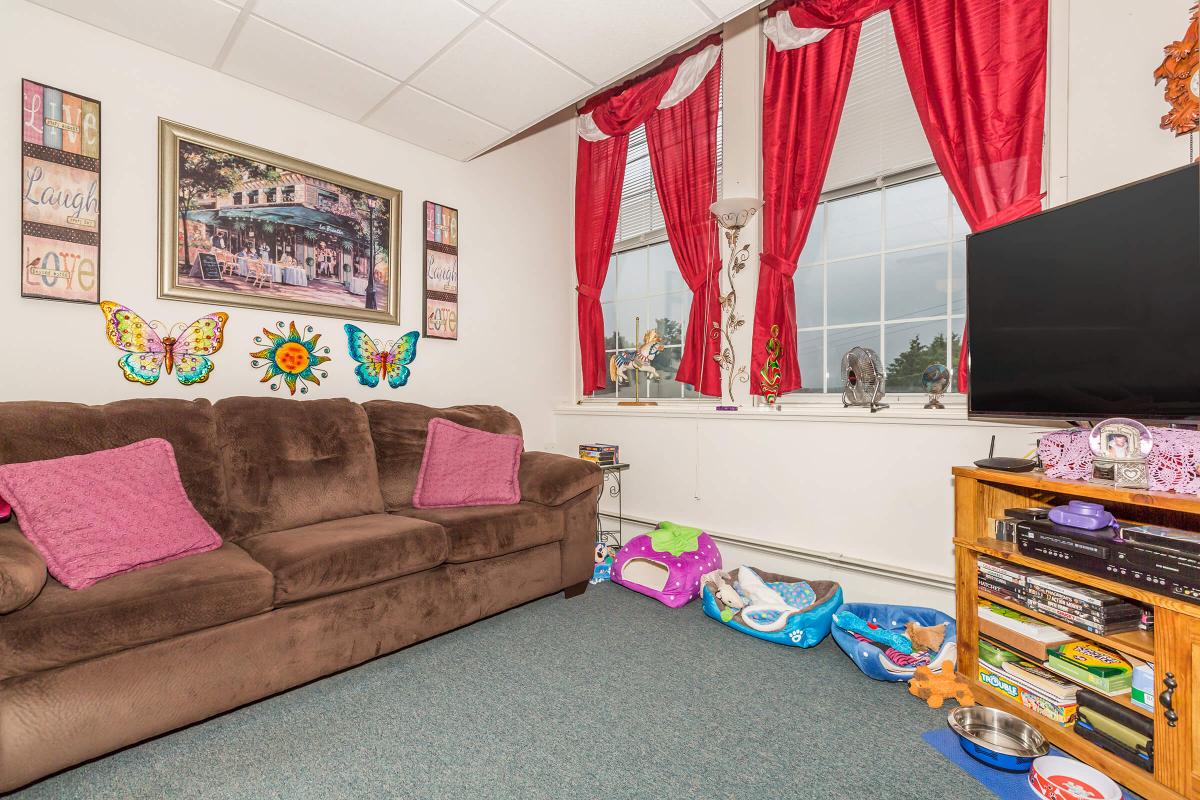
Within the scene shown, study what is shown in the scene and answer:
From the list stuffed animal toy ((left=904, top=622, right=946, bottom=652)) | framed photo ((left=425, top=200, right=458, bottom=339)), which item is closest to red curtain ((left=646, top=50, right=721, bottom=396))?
framed photo ((left=425, top=200, right=458, bottom=339))

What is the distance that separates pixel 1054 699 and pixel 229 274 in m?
3.60

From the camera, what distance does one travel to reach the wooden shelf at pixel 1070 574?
1.31 meters

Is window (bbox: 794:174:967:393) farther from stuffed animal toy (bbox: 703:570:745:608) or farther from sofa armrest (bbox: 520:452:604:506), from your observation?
sofa armrest (bbox: 520:452:604:506)

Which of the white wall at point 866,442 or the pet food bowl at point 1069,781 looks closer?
the pet food bowl at point 1069,781

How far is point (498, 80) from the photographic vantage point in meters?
2.68

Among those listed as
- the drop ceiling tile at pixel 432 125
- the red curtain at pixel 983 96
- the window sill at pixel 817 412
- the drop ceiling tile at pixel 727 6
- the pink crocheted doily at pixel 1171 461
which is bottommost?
the pink crocheted doily at pixel 1171 461

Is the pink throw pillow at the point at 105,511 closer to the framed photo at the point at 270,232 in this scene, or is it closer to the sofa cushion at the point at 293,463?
the sofa cushion at the point at 293,463

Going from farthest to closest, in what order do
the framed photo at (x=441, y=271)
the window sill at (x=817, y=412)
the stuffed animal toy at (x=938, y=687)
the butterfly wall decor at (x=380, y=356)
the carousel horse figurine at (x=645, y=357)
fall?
1. the carousel horse figurine at (x=645, y=357)
2. the framed photo at (x=441, y=271)
3. the butterfly wall decor at (x=380, y=356)
4. the window sill at (x=817, y=412)
5. the stuffed animal toy at (x=938, y=687)

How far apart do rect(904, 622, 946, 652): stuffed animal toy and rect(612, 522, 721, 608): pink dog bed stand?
37.8 inches

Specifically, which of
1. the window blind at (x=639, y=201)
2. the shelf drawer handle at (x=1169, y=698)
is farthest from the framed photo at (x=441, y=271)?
the shelf drawer handle at (x=1169, y=698)

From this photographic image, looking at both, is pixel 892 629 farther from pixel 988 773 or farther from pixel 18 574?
pixel 18 574

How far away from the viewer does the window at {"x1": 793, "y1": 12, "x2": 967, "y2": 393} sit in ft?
8.55

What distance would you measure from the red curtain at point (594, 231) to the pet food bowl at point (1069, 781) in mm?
3059

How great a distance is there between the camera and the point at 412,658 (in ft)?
7.14
